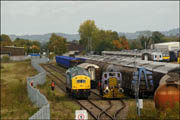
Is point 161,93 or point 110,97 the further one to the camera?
point 110,97

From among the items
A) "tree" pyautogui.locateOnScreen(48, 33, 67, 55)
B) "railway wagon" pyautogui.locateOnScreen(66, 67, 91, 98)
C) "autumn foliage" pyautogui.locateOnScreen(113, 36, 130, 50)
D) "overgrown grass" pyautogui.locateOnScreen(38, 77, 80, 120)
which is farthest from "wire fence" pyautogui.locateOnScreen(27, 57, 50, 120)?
"autumn foliage" pyautogui.locateOnScreen(113, 36, 130, 50)

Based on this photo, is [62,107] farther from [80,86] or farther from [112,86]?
[112,86]

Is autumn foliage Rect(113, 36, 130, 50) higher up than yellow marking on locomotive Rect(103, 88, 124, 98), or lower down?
higher up

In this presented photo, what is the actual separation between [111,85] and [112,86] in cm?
17

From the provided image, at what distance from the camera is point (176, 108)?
15695mm

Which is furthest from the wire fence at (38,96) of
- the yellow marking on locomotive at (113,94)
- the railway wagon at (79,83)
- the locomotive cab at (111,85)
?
the yellow marking on locomotive at (113,94)

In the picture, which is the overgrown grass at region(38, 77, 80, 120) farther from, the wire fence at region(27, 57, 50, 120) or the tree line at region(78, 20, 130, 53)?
the tree line at region(78, 20, 130, 53)

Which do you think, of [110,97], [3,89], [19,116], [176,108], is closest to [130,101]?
[110,97]

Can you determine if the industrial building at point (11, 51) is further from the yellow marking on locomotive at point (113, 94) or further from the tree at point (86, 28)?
the yellow marking on locomotive at point (113, 94)

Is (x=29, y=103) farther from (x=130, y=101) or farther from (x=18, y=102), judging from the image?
(x=130, y=101)

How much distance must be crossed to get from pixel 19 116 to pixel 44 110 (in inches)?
359

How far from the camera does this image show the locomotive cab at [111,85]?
93.4 feet

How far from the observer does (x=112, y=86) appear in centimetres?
2861

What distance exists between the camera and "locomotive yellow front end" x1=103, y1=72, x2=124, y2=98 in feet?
93.4
